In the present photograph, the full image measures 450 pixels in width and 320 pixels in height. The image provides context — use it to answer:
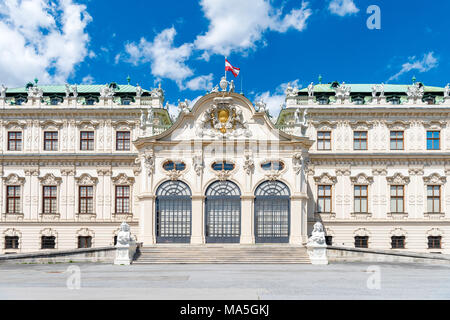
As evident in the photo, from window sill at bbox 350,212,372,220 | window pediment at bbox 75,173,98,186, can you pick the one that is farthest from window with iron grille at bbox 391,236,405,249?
window pediment at bbox 75,173,98,186

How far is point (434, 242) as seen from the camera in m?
40.8

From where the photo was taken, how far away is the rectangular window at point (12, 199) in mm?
41656

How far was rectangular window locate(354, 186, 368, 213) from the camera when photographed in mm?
41438

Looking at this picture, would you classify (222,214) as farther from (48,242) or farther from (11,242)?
(11,242)

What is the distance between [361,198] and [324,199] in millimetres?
3355

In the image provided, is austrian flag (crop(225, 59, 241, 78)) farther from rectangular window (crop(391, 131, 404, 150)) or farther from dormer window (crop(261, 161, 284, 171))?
rectangular window (crop(391, 131, 404, 150))

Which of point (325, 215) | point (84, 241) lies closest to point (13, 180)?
point (84, 241)

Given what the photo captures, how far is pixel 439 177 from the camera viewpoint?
41094mm

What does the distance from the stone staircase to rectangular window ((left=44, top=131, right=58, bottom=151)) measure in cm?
1563

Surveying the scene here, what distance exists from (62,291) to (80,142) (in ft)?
92.3

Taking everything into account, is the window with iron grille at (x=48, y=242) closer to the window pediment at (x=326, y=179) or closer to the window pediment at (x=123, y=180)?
the window pediment at (x=123, y=180)
